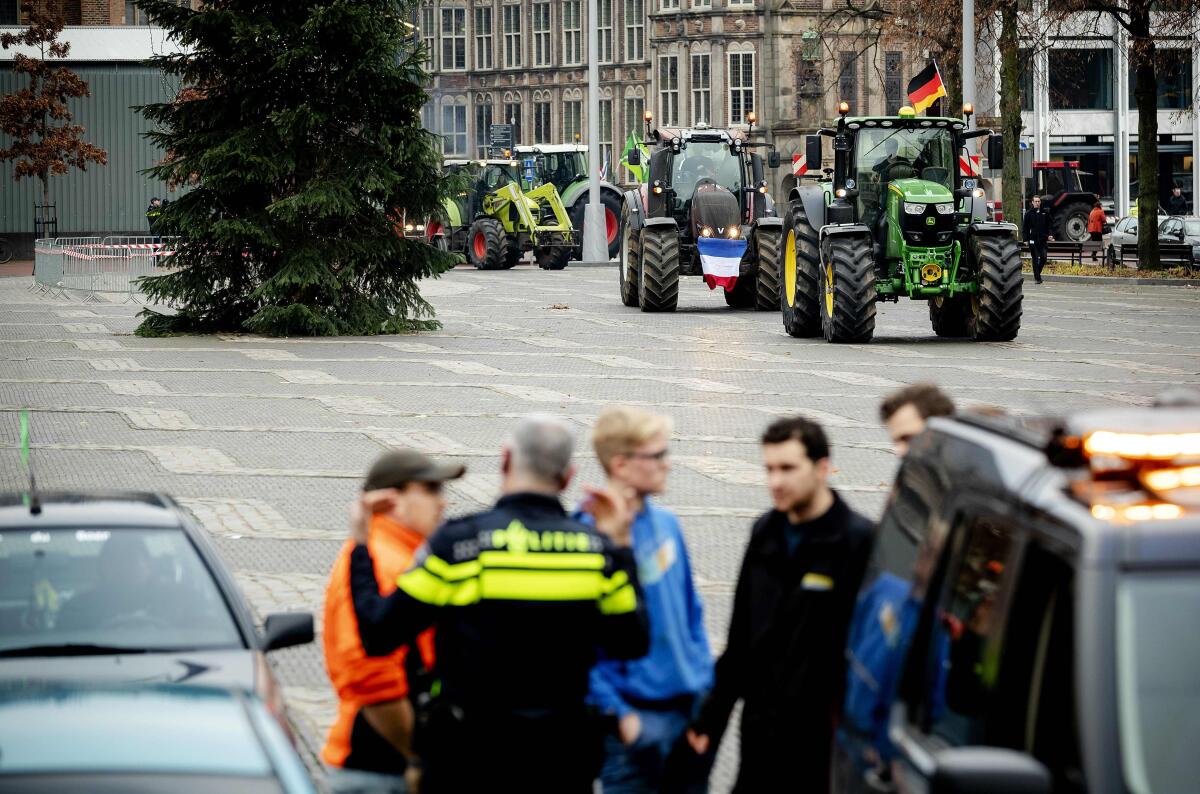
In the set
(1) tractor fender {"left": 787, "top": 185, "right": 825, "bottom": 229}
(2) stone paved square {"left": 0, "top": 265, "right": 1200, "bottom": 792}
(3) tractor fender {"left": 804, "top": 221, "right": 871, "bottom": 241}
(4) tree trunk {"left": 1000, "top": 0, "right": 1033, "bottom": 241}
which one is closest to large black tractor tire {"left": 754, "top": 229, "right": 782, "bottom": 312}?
(2) stone paved square {"left": 0, "top": 265, "right": 1200, "bottom": 792}

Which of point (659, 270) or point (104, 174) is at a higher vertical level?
point (104, 174)

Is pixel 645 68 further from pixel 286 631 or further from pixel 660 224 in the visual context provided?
pixel 286 631

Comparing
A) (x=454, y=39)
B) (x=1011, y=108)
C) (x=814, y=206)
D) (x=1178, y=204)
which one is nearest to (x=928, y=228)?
(x=814, y=206)

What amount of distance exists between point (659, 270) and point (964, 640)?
28.5 metres

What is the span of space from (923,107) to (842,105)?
18.4 feet

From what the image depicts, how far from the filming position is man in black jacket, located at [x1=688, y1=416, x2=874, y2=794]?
17.0ft

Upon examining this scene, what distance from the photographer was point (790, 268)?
28.1 metres

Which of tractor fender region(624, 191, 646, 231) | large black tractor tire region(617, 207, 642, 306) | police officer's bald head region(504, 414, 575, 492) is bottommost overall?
police officer's bald head region(504, 414, 575, 492)

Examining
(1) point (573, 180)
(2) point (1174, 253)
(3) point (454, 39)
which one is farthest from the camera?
(3) point (454, 39)

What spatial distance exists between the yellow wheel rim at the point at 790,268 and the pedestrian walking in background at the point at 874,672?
22223 millimetres

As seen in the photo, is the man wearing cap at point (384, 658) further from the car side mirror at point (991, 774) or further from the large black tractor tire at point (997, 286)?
the large black tractor tire at point (997, 286)

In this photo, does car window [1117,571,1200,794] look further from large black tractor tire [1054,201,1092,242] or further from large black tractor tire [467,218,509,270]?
large black tractor tire [1054,201,1092,242]

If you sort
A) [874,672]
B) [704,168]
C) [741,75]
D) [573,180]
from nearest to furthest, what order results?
[874,672]
[704,168]
[573,180]
[741,75]

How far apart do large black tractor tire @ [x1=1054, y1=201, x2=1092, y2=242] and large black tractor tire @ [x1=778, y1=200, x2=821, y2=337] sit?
40.2 metres
